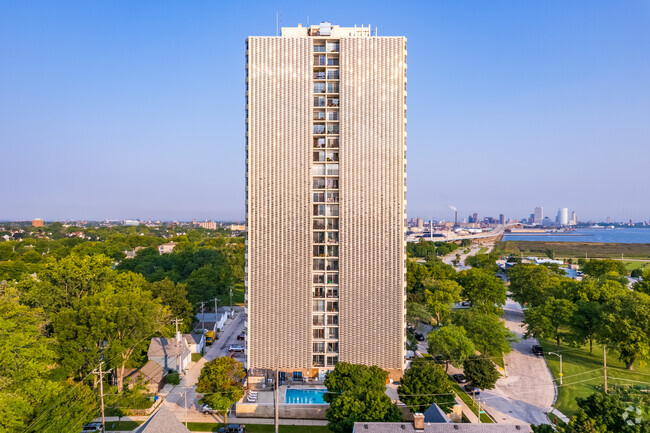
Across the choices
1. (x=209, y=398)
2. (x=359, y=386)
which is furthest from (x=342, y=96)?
(x=209, y=398)

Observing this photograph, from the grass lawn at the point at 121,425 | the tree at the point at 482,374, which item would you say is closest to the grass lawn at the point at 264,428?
the grass lawn at the point at 121,425

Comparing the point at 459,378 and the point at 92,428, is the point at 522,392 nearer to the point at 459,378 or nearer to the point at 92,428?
the point at 459,378

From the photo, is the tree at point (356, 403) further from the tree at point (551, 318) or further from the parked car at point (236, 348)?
the tree at point (551, 318)

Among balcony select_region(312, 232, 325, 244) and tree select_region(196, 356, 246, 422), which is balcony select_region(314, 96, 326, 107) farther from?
tree select_region(196, 356, 246, 422)

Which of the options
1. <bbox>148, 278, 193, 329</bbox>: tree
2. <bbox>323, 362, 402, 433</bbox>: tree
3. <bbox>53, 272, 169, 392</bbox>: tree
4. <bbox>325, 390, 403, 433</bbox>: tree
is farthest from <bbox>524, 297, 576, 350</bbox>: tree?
<bbox>148, 278, 193, 329</bbox>: tree

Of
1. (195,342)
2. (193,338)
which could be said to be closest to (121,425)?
(195,342)

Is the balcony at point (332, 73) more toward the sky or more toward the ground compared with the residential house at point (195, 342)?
more toward the sky
